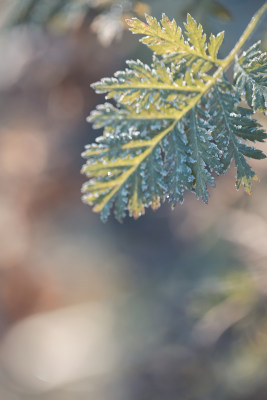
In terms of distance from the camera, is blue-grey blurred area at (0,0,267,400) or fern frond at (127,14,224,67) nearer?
fern frond at (127,14,224,67)

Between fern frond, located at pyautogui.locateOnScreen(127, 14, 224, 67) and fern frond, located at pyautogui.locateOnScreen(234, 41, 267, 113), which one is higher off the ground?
fern frond, located at pyautogui.locateOnScreen(127, 14, 224, 67)

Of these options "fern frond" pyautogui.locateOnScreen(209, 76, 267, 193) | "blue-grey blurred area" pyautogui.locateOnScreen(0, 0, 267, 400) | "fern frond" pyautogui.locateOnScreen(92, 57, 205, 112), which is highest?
"blue-grey blurred area" pyautogui.locateOnScreen(0, 0, 267, 400)

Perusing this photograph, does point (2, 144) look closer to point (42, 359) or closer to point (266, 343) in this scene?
point (42, 359)

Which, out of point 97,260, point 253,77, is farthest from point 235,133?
point 97,260

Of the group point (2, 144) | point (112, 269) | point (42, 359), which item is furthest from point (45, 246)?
point (2, 144)

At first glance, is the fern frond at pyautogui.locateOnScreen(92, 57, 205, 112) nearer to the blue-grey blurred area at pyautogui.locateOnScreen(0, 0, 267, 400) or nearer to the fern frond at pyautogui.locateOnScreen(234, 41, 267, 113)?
the fern frond at pyautogui.locateOnScreen(234, 41, 267, 113)

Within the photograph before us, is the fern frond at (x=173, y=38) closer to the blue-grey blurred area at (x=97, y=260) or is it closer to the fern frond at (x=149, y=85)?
the fern frond at (x=149, y=85)

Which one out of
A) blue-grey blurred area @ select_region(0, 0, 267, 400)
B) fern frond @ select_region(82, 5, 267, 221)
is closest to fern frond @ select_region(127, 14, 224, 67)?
fern frond @ select_region(82, 5, 267, 221)

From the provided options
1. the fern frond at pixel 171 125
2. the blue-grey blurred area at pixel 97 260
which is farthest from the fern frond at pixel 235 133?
the blue-grey blurred area at pixel 97 260
